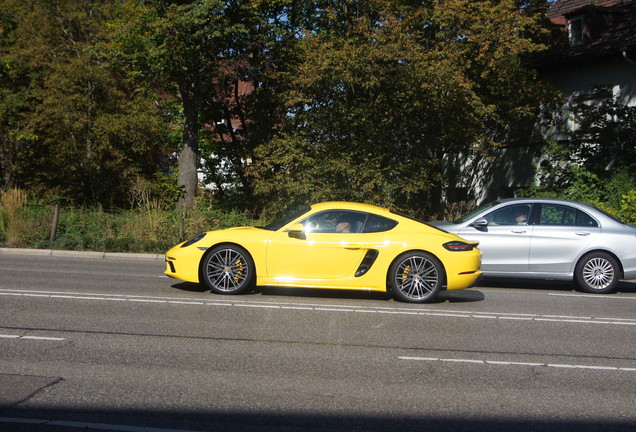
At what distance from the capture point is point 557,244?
1168 cm

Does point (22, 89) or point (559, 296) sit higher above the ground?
point (22, 89)

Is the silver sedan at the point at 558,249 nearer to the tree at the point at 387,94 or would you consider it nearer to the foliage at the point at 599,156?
the tree at the point at 387,94

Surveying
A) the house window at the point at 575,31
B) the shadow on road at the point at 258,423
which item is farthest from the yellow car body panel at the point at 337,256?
the house window at the point at 575,31

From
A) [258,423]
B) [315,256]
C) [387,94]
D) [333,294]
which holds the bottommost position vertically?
[258,423]

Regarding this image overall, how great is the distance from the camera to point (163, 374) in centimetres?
565

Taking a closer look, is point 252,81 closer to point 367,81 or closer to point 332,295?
point 367,81

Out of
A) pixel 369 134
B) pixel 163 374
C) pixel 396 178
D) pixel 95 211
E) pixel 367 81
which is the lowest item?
pixel 163 374

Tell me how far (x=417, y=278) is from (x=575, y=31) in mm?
22834

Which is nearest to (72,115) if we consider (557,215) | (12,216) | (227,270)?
(12,216)

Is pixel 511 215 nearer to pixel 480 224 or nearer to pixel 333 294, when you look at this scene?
pixel 480 224

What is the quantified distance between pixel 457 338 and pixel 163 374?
131 inches

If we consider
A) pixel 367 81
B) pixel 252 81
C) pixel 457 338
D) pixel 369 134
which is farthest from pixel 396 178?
pixel 457 338

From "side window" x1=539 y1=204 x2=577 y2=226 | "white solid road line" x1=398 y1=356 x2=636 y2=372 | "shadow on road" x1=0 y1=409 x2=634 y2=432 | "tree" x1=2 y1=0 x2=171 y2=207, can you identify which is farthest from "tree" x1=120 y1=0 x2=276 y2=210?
"shadow on road" x1=0 y1=409 x2=634 y2=432

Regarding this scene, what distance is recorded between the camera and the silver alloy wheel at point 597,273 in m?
11.7
